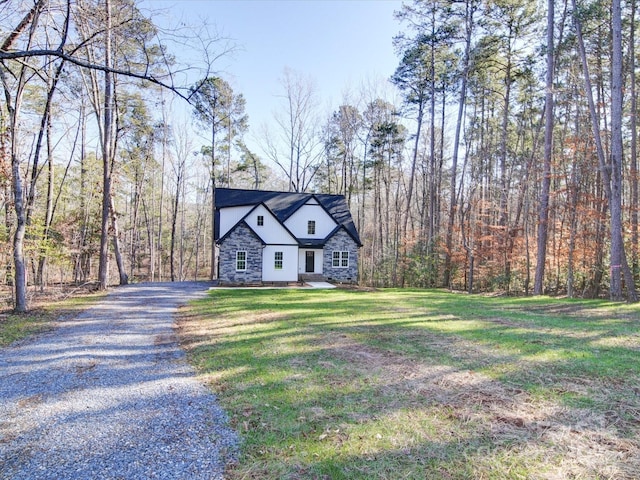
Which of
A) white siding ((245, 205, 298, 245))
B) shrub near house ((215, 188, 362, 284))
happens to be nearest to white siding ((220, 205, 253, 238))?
shrub near house ((215, 188, 362, 284))

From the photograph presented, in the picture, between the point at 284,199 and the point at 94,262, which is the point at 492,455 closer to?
the point at 284,199

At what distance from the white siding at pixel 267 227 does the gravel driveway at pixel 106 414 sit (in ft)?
39.4

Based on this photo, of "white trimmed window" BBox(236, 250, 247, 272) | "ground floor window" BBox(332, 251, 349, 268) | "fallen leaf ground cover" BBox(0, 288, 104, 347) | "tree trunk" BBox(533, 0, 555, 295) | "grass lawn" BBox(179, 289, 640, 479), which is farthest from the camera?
"ground floor window" BBox(332, 251, 349, 268)

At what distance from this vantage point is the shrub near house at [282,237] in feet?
57.0

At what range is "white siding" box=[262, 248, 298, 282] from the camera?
58.7ft

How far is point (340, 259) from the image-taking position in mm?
19969

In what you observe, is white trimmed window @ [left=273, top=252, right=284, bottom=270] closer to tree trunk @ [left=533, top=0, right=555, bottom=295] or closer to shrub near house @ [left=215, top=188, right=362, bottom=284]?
shrub near house @ [left=215, top=188, right=362, bottom=284]

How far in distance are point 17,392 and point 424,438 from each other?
448 centimetres

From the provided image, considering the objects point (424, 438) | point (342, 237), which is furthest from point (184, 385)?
point (342, 237)

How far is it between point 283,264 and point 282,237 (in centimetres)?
145

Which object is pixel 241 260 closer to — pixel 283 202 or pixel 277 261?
pixel 277 261

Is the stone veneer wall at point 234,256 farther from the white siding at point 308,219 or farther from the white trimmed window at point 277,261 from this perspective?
the white siding at point 308,219

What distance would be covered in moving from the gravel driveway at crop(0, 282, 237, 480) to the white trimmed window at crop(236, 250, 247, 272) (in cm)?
1114

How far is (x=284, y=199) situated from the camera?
20797 mm
